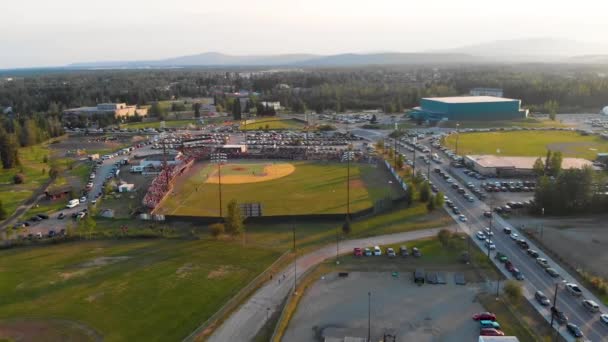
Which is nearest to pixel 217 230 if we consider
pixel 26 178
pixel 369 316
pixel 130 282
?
pixel 130 282

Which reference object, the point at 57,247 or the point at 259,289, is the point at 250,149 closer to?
the point at 57,247

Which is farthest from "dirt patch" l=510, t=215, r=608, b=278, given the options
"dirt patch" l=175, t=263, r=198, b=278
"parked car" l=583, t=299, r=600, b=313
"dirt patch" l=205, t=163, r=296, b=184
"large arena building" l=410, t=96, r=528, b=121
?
"large arena building" l=410, t=96, r=528, b=121

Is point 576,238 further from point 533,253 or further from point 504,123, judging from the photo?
Answer: point 504,123

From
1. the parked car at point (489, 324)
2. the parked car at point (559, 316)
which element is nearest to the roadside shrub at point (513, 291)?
the parked car at point (559, 316)

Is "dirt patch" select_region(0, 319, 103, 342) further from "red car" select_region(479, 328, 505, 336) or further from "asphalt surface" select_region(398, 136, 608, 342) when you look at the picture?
"asphalt surface" select_region(398, 136, 608, 342)

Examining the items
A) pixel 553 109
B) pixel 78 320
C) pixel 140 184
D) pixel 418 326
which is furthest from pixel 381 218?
pixel 553 109

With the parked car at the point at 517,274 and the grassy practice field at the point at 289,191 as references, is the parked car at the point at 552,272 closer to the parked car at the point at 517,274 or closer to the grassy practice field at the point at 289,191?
the parked car at the point at 517,274
